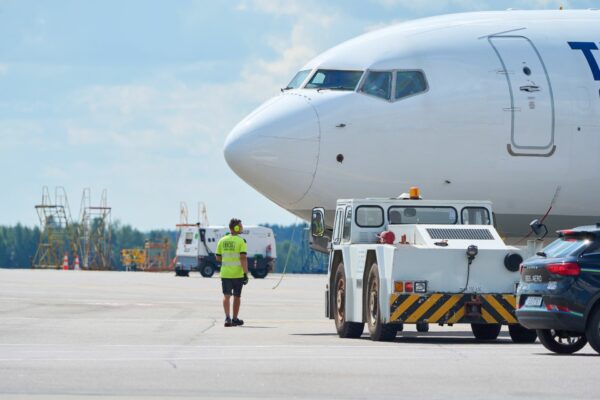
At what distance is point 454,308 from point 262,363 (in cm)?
527

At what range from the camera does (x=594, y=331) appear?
16.8 meters

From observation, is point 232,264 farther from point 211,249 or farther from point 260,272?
point 211,249

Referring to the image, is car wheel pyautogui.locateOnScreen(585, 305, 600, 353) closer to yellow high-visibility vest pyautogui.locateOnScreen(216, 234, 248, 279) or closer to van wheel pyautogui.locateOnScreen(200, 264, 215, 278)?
yellow high-visibility vest pyautogui.locateOnScreen(216, 234, 248, 279)

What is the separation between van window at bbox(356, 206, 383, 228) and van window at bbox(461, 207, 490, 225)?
4.50 ft

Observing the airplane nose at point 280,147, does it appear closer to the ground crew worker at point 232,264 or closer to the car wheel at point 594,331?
the ground crew worker at point 232,264

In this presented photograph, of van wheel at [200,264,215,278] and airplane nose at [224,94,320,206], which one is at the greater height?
airplane nose at [224,94,320,206]

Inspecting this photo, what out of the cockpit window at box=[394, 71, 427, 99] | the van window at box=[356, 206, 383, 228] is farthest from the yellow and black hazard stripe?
the cockpit window at box=[394, 71, 427, 99]

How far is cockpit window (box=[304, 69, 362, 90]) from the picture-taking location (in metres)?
26.1

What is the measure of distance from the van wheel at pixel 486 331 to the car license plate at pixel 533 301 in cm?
377

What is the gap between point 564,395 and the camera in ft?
39.7

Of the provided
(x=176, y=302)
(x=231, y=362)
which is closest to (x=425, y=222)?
(x=231, y=362)

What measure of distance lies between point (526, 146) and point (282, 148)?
4.35 m

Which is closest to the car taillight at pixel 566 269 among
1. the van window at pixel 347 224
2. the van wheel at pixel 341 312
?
the van wheel at pixel 341 312

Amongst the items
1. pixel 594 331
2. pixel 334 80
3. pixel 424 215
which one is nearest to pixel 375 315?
pixel 424 215
